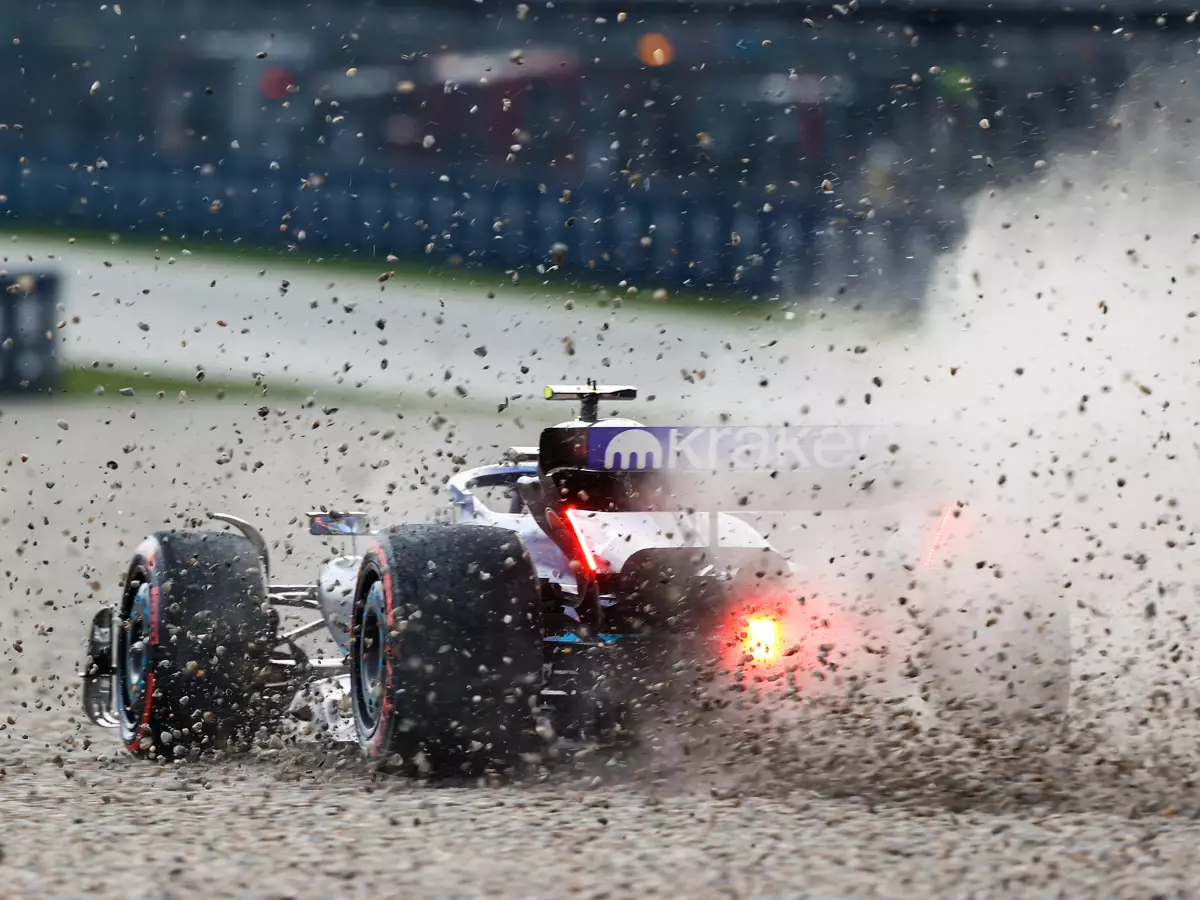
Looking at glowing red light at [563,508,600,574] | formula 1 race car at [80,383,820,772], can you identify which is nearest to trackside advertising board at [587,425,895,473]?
formula 1 race car at [80,383,820,772]

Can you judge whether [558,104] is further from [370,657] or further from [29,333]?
[370,657]

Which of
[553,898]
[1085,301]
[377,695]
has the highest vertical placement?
[1085,301]

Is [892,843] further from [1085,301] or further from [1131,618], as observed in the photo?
[1085,301]

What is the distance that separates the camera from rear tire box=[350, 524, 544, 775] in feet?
14.6

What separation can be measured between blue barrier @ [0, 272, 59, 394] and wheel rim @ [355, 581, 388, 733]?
1198cm

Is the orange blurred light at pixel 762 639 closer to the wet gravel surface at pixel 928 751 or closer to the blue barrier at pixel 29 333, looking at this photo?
the wet gravel surface at pixel 928 751

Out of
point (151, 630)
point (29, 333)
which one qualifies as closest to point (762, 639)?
point (151, 630)

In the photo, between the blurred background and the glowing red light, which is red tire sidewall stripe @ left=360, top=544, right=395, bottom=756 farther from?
the blurred background

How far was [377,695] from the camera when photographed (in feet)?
15.5

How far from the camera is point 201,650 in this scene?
17.0ft

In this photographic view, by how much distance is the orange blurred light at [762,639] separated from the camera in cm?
486

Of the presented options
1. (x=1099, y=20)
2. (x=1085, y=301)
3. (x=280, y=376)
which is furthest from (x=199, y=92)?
(x=1085, y=301)

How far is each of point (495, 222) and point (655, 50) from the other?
22.5ft

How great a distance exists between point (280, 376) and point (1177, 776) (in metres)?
13.4
